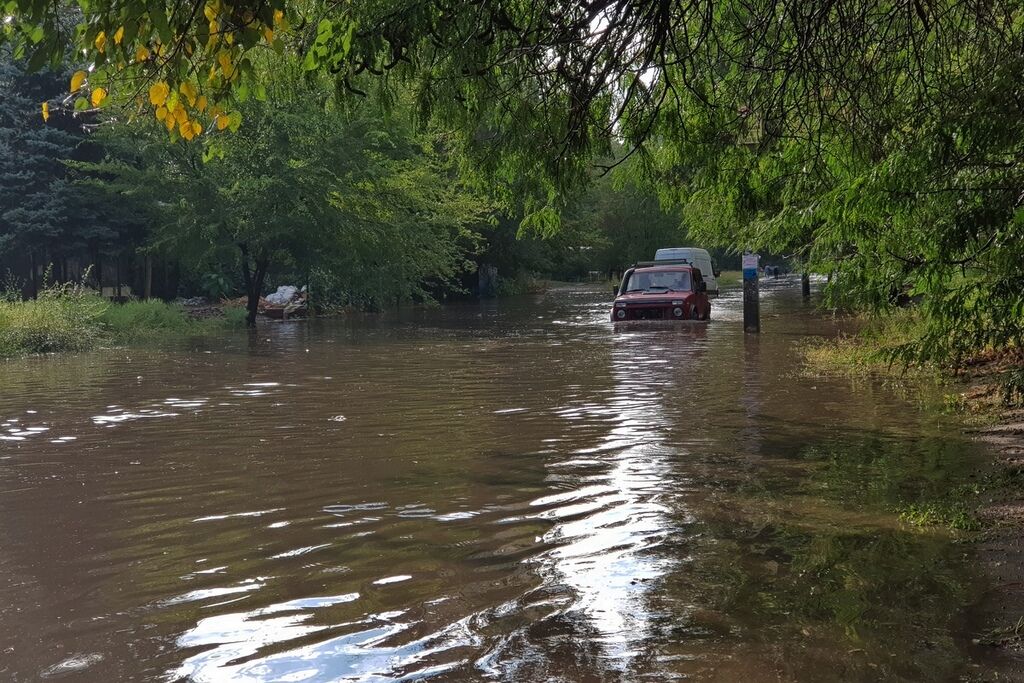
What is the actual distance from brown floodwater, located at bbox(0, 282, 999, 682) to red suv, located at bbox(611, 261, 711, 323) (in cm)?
1253

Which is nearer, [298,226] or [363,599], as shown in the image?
[363,599]

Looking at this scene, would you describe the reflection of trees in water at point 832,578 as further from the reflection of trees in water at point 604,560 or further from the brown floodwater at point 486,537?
the reflection of trees in water at point 604,560

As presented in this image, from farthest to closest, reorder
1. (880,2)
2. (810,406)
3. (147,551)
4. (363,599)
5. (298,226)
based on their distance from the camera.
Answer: (298,226)
(810,406)
(880,2)
(147,551)
(363,599)

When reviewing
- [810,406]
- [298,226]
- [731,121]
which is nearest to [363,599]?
[731,121]

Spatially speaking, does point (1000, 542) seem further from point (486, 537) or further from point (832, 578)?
point (486, 537)

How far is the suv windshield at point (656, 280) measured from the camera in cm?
2880

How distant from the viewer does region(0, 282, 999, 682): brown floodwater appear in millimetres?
4969

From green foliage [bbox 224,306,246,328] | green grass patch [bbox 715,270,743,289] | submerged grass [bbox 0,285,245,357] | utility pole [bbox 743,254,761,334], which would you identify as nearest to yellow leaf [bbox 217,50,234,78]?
utility pole [bbox 743,254,761,334]

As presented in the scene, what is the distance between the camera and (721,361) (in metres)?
19.0

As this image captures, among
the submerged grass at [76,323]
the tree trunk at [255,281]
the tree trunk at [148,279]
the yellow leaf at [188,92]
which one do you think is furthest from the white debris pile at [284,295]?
the yellow leaf at [188,92]

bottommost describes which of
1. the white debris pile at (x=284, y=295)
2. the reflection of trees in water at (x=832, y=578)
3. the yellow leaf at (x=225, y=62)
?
the reflection of trees in water at (x=832, y=578)

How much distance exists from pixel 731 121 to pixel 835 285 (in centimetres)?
335

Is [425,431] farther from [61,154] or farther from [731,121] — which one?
[61,154]

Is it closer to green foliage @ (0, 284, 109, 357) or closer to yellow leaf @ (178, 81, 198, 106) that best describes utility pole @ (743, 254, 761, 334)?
green foliage @ (0, 284, 109, 357)
